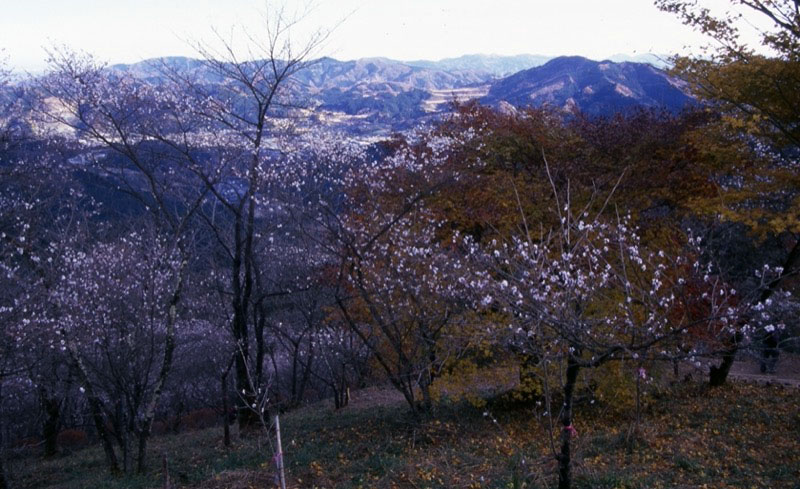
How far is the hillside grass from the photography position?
24.2ft

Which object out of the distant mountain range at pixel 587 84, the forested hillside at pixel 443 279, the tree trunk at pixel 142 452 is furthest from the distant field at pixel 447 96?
the tree trunk at pixel 142 452

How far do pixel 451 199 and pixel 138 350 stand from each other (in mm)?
7324

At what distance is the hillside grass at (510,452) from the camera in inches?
290

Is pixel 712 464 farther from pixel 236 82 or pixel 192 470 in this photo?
pixel 236 82

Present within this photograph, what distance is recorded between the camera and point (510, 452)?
8727 mm

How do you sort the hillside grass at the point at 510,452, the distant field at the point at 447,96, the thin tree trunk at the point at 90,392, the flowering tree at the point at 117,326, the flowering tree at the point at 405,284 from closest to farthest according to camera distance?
the hillside grass at the point at 510,452
the flowering tree at the point at 405,284
the thin tree trunk at the point at 90,392
the flowering tree at the point at 117,326
the distant field at the point at 447,96

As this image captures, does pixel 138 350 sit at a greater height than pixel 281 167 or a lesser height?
lesser

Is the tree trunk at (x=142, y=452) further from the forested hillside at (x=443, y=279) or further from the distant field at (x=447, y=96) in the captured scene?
the distant field at (x=447, y=96)

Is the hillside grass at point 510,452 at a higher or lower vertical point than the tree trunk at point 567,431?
lower

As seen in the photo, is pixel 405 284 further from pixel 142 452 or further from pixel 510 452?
pixel 142 452

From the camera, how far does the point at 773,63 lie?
10469 millimetres

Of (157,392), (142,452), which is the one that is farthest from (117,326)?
(142,452)

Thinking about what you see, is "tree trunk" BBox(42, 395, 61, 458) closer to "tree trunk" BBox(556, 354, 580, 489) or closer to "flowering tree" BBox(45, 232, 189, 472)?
"flowering tree" BBox(45, 232, 189, 472)

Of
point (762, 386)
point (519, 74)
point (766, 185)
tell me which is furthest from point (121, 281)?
point (519, 74)
